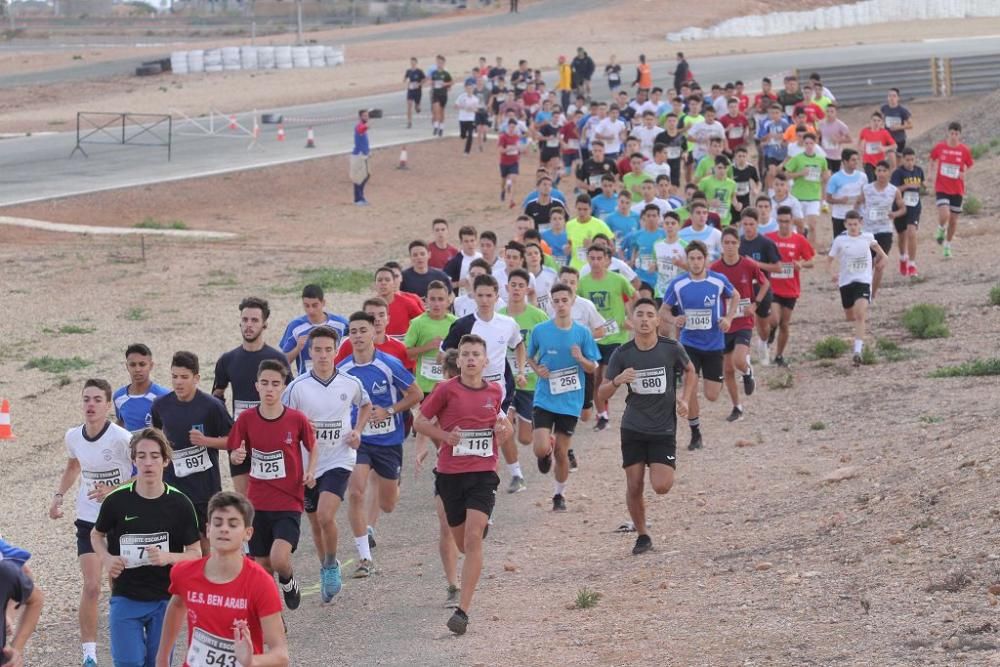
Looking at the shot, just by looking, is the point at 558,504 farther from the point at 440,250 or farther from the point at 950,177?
the point at 950,177

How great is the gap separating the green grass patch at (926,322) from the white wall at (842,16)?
5909cm

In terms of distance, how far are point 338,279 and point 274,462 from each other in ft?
55.3

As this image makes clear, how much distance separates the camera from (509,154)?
3384 centimetres

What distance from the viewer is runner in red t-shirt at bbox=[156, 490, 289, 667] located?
710 cm

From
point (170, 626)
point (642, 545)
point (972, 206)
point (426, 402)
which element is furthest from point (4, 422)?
point (972, 206)

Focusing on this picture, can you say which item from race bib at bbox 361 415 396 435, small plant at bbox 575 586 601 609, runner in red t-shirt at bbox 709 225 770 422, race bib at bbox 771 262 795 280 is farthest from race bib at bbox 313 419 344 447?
race bib at bbox 771 262 795 280

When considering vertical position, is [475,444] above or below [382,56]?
below

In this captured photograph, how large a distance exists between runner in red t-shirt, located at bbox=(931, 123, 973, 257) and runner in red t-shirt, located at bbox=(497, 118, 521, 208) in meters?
10.6

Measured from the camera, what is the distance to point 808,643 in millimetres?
9352

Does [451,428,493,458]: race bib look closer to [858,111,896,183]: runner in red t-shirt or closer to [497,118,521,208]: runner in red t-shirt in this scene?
[858,111,896,183]: runner in red t-shirt

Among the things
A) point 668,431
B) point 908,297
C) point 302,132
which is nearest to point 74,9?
point 302,132

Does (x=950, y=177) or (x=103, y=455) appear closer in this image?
(x=103, y=455)

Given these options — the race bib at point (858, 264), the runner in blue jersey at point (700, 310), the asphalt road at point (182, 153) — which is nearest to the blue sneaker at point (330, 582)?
the runner in blue jersey at point (700, 310)

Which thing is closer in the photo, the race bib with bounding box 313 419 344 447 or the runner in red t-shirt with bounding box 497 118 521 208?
the race bib with bounding box 313 419 344 447
